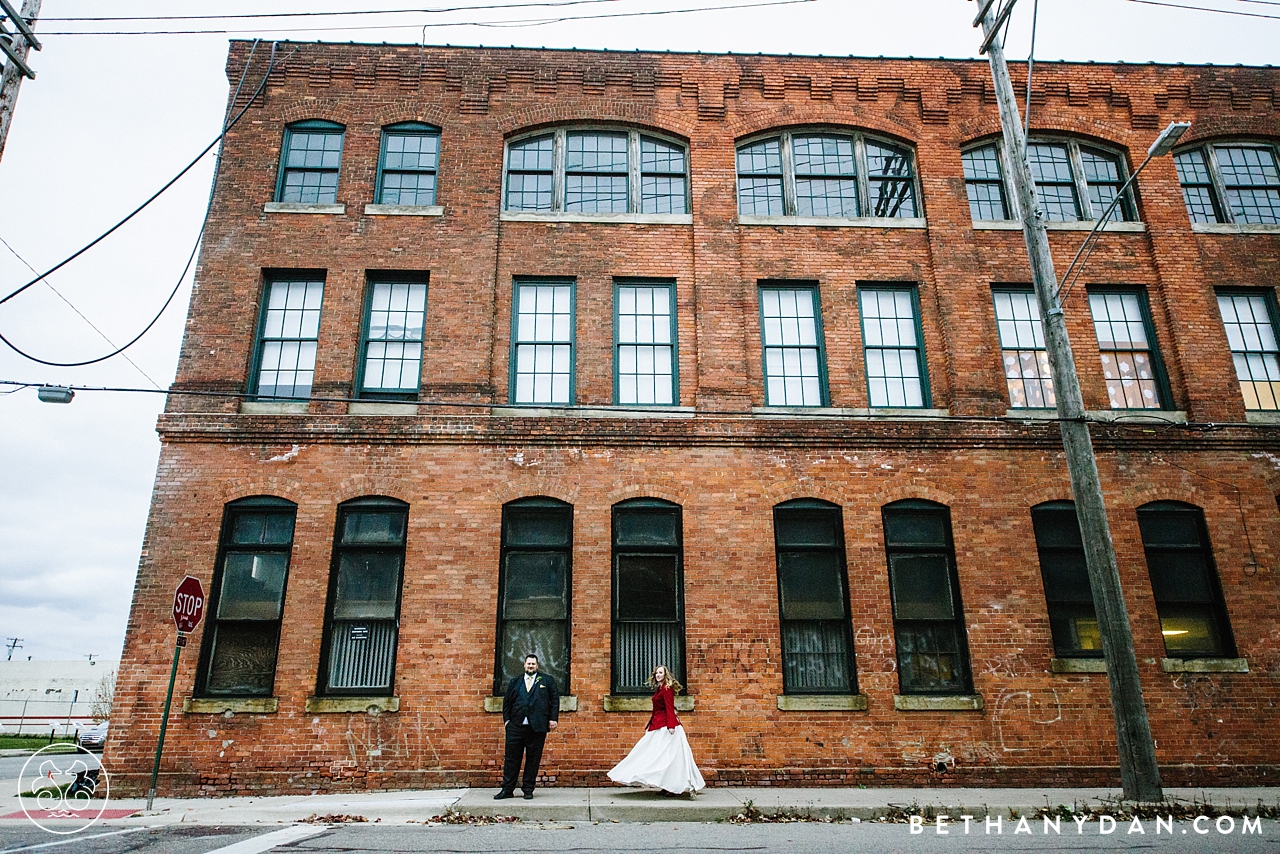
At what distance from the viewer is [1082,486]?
9383 mm

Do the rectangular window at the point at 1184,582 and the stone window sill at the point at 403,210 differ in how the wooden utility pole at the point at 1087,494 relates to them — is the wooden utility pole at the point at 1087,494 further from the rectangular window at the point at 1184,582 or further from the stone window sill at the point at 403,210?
the stone window sill at the point at 403,210

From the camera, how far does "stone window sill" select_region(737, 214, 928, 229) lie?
13.3 meters

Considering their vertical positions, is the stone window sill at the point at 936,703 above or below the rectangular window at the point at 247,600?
below

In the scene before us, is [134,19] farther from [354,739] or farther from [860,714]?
[860,714]

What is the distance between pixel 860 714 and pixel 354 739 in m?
6.86

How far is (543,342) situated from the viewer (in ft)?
41.2

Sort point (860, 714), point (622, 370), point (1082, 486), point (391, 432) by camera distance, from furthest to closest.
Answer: point (622, 370), point (391, 432), point (860, 714), point (1082, 486)

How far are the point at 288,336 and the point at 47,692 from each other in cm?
3588

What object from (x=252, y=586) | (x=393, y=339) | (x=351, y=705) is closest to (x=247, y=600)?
(x=252, y=586)

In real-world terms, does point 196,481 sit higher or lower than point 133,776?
higher

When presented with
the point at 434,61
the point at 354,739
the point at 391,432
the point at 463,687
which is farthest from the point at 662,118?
the point at 354,739

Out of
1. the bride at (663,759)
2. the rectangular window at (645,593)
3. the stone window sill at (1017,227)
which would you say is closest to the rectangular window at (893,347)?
the stone window sill at (1017,227)

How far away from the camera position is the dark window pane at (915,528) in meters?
11.8

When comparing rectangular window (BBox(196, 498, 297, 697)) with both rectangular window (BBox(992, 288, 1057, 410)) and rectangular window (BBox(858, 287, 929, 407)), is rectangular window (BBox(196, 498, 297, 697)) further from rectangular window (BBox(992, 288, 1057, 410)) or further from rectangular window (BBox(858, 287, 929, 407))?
rectangular window (BBox(992, 288, 1057, 410))
